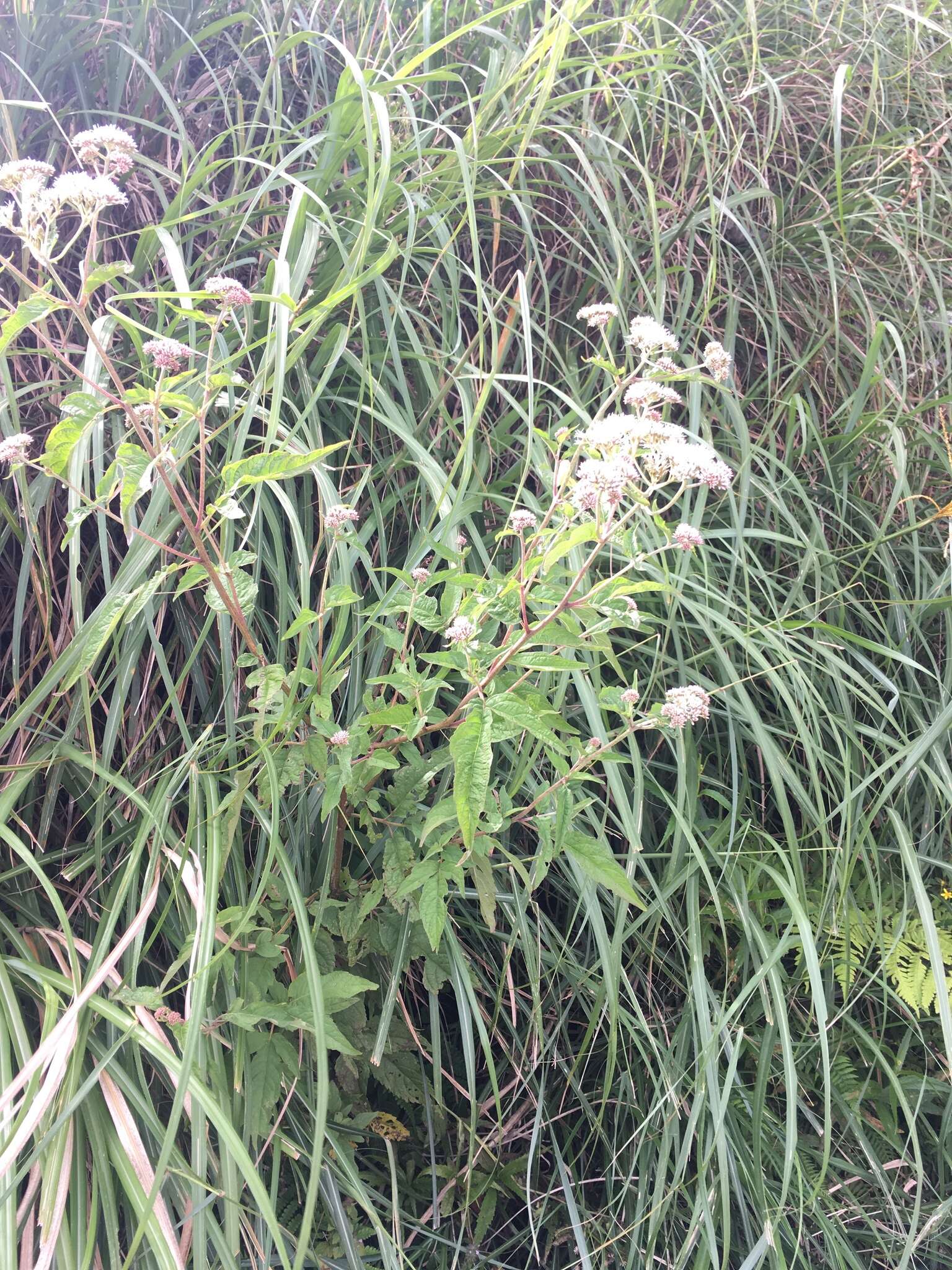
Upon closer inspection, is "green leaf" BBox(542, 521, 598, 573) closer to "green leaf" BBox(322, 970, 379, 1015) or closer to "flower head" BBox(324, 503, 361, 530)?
"flower head" BBox(324, 503, 361, 530)

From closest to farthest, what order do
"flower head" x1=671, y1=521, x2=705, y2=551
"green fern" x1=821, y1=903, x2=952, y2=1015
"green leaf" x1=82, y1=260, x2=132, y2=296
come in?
"green leaf" x1=82, y1=260, x2=132, y2=296 < "flower head" x1=671, y1=521, x2=705, y2=551 < "green fern" x1=821, y1=903, x2=952, y2=1015

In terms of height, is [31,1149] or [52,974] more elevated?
[52,974]

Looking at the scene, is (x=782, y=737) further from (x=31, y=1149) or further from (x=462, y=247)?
(x=31, y=1149)

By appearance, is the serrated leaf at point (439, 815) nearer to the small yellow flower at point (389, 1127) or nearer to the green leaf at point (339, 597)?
the green leaf at point (339, 597)

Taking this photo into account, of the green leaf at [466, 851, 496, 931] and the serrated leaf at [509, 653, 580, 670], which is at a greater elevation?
the serrated leaf at [509, 653, 580, 670]

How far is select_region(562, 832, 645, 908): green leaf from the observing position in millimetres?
980

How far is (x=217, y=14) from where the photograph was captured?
5.76ft

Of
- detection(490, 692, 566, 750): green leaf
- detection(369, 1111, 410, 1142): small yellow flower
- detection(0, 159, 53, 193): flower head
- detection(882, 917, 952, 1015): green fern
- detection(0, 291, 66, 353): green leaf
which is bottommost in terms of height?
detection(882, 917, 952, 1015): green fern

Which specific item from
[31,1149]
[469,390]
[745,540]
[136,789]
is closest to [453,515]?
[469,390]

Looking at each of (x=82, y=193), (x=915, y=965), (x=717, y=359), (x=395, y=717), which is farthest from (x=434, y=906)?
(x=915, y=965)

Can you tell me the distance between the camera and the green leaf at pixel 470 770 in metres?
0.88

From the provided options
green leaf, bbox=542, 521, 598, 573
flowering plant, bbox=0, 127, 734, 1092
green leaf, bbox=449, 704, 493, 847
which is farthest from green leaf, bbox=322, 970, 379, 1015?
green leaf, bbox=542, 521, 598, 573

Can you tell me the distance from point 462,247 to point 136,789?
3.54ft

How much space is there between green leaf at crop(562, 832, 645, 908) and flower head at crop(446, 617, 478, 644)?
0.25 m
